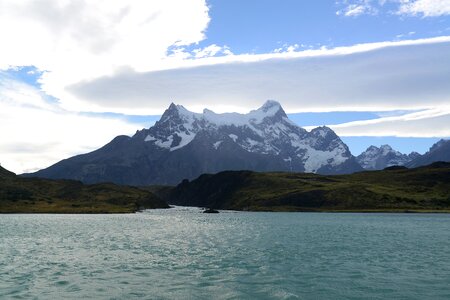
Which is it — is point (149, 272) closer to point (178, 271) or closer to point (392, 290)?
point (178, 271)

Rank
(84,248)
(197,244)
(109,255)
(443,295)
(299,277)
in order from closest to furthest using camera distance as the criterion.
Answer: (443,295) < (299,277) < (109,255) < (84,248) < (197,244)

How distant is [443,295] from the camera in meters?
47.8

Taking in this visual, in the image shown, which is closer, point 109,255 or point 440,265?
point 440,265

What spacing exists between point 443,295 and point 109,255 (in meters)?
49.4

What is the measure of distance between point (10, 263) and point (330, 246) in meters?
55.3

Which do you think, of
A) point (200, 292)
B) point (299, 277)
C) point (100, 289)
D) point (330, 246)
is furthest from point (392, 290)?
point (330, 246)

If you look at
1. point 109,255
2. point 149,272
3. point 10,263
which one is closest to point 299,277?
point 149,272

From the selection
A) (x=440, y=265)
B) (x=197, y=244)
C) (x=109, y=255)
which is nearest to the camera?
(x=440, y=265)

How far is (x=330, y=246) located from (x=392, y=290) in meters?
42.7

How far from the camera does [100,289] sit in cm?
4975

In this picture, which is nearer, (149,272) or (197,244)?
(149,272)

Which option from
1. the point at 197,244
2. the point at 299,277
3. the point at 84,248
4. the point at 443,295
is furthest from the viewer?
the point at 197,244

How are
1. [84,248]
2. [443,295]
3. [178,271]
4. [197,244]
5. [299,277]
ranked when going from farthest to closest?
[197,244] → [84,248] → [178,271] → [299,277] → [443,295]

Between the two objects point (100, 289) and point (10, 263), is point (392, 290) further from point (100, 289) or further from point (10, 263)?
point (10, 263)
